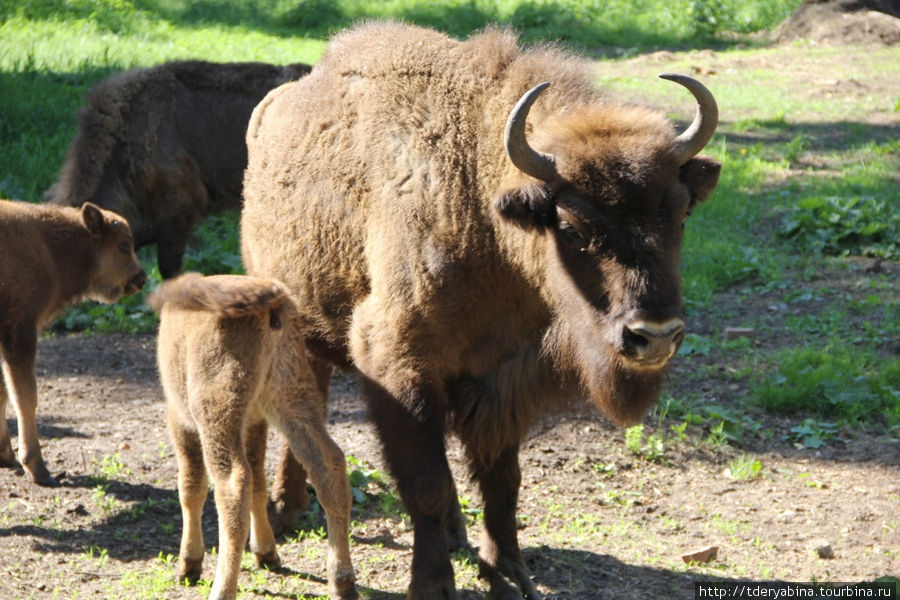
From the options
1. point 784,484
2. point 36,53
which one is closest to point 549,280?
point 784,484

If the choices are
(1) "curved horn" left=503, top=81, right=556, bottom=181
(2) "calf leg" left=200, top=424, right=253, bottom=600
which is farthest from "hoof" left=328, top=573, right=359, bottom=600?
(1) "curved horn" left=503, top=81, right=556, bottom=181

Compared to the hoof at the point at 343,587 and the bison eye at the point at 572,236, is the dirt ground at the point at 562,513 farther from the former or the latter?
the bison eye at the point at 572,236

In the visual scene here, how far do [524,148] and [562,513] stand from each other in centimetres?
227

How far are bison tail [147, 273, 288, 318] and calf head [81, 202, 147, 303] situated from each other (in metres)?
2.51

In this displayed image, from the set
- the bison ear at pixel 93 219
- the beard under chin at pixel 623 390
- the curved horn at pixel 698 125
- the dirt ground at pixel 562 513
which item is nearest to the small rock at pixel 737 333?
the dirt ground at pixel 562 513

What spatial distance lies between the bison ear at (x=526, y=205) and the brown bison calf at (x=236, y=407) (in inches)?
37.1

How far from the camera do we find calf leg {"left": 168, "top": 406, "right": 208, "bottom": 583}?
14.5ft

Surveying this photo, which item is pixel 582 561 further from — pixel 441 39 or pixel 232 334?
pixel 441 39

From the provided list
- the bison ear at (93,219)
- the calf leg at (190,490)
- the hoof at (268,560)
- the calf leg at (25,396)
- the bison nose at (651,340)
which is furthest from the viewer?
the bison ear at (93,219)

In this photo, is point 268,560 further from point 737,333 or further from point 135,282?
point 737,333

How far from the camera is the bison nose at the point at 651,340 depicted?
3787 mm

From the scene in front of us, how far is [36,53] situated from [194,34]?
397cm

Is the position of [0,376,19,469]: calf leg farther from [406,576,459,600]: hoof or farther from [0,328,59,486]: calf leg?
[406,576,459,600]: hoof

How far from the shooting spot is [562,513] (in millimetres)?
5512
